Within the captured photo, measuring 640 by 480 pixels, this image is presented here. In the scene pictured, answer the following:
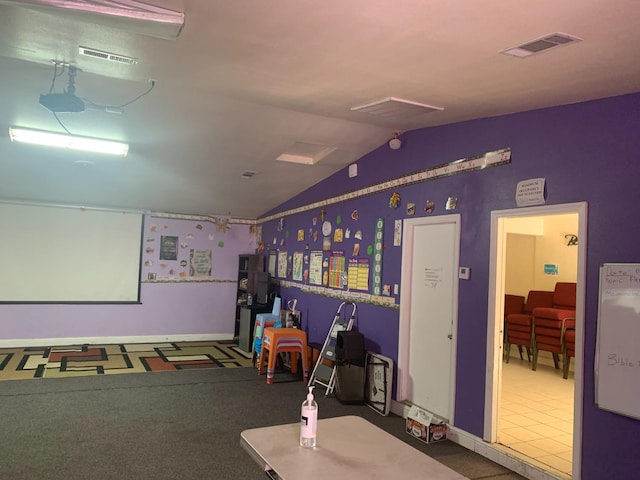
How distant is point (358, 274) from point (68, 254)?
5.15 m

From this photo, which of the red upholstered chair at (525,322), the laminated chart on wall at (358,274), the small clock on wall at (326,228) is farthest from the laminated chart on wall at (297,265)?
the red upholstered chair at (525,322)

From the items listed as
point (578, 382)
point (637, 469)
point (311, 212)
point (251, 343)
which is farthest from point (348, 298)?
point (637, 469)

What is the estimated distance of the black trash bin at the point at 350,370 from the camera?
5297mm

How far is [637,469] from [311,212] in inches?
199

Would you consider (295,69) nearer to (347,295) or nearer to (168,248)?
(347,295)

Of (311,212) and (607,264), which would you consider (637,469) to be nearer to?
(607,264)

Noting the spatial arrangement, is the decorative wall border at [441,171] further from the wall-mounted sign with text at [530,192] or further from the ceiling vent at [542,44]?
the ceiling vent at [542,44]

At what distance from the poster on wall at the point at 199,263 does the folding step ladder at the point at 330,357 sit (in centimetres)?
363

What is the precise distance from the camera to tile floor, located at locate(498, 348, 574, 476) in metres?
4.00

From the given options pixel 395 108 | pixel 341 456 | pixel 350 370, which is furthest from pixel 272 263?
pixel 341 456

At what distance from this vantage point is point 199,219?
9039mm

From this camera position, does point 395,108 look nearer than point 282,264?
Yes

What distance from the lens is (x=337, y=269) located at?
20.9ft

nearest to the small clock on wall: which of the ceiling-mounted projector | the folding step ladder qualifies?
the folding step ladder
